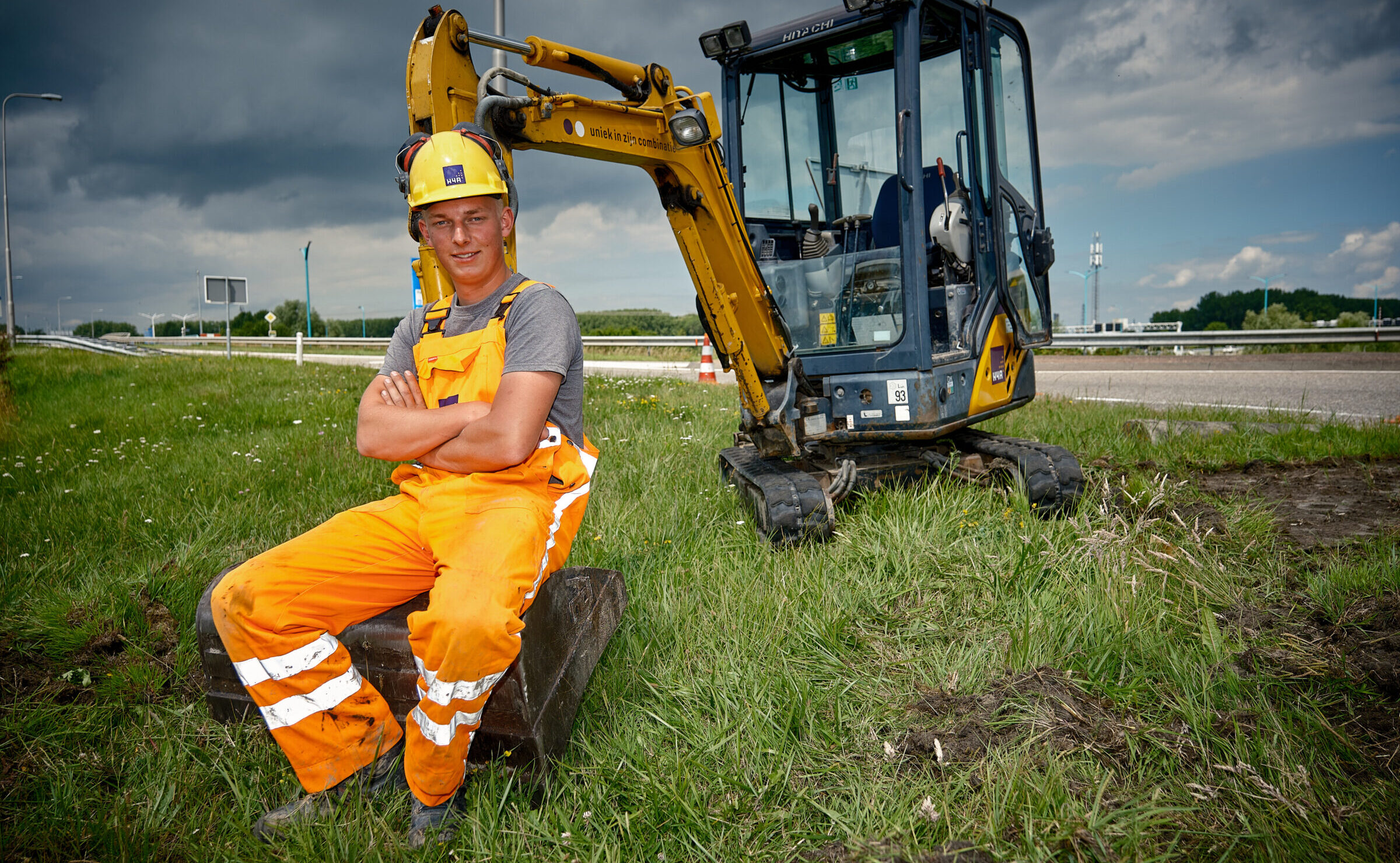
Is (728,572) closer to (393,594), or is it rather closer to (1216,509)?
(393,594)

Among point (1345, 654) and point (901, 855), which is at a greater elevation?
point (1345, 654)

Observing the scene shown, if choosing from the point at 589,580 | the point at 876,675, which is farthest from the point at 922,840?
the point at 589,580

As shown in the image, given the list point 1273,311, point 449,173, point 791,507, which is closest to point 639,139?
point 449,173

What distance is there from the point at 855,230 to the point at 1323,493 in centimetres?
344

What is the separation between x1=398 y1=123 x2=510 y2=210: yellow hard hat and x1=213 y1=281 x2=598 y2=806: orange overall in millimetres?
367

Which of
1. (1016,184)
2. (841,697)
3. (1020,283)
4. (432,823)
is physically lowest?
(432,823)

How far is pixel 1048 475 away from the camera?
450cm

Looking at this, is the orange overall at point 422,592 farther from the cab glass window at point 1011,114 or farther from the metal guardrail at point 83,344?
the metal guardrail at point 83,344

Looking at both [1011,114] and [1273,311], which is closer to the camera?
[1011,114]

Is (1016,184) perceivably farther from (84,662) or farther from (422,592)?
(84,662)

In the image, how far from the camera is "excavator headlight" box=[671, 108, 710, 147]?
168 inches

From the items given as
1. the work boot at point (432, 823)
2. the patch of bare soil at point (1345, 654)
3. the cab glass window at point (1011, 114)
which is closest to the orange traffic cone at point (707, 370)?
the cab glass window at point (1011, 114)

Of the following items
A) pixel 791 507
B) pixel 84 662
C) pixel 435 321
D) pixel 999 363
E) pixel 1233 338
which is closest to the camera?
pixel 435 321

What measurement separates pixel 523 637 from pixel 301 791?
88cm
